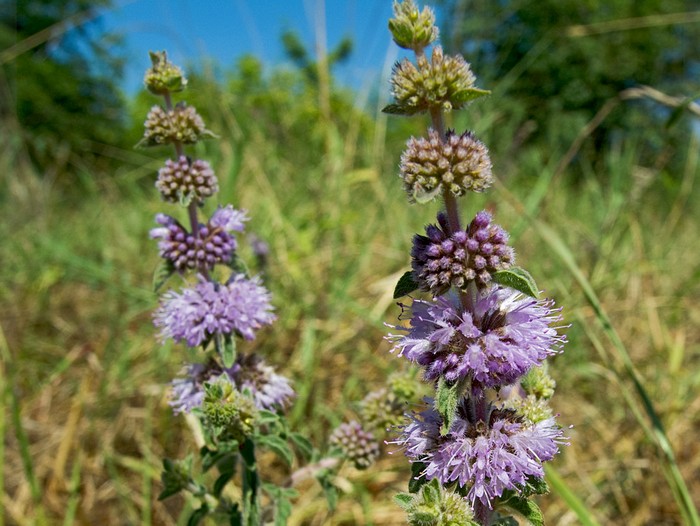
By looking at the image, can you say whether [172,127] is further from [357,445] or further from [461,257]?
[357,445]

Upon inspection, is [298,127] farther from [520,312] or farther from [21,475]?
[520,312]

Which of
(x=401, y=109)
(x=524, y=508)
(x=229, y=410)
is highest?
(x=401, y=109)

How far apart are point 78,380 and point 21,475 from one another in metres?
0.58

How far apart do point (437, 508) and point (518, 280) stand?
1.39 ft

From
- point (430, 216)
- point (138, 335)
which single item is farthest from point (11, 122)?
point (430, 216)

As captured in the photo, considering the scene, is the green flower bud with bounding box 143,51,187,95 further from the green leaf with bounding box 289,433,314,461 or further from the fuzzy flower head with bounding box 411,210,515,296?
the green leaf with bounding box 289,433,314,461

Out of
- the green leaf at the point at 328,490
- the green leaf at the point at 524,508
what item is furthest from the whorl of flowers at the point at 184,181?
the green leaf at the point at 524,508

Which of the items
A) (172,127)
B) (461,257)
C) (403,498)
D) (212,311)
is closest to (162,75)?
(172,127)

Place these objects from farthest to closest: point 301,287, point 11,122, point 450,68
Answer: point 11,122 < point 301,287 < point 450,68

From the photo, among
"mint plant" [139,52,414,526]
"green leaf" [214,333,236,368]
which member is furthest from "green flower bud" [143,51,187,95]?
"green leaf" [214,333,236,368]

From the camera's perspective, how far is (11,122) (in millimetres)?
5254

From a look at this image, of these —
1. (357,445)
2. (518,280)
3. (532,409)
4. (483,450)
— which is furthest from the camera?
(357,445)

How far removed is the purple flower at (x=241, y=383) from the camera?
5.31 feet

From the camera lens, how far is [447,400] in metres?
1.03
